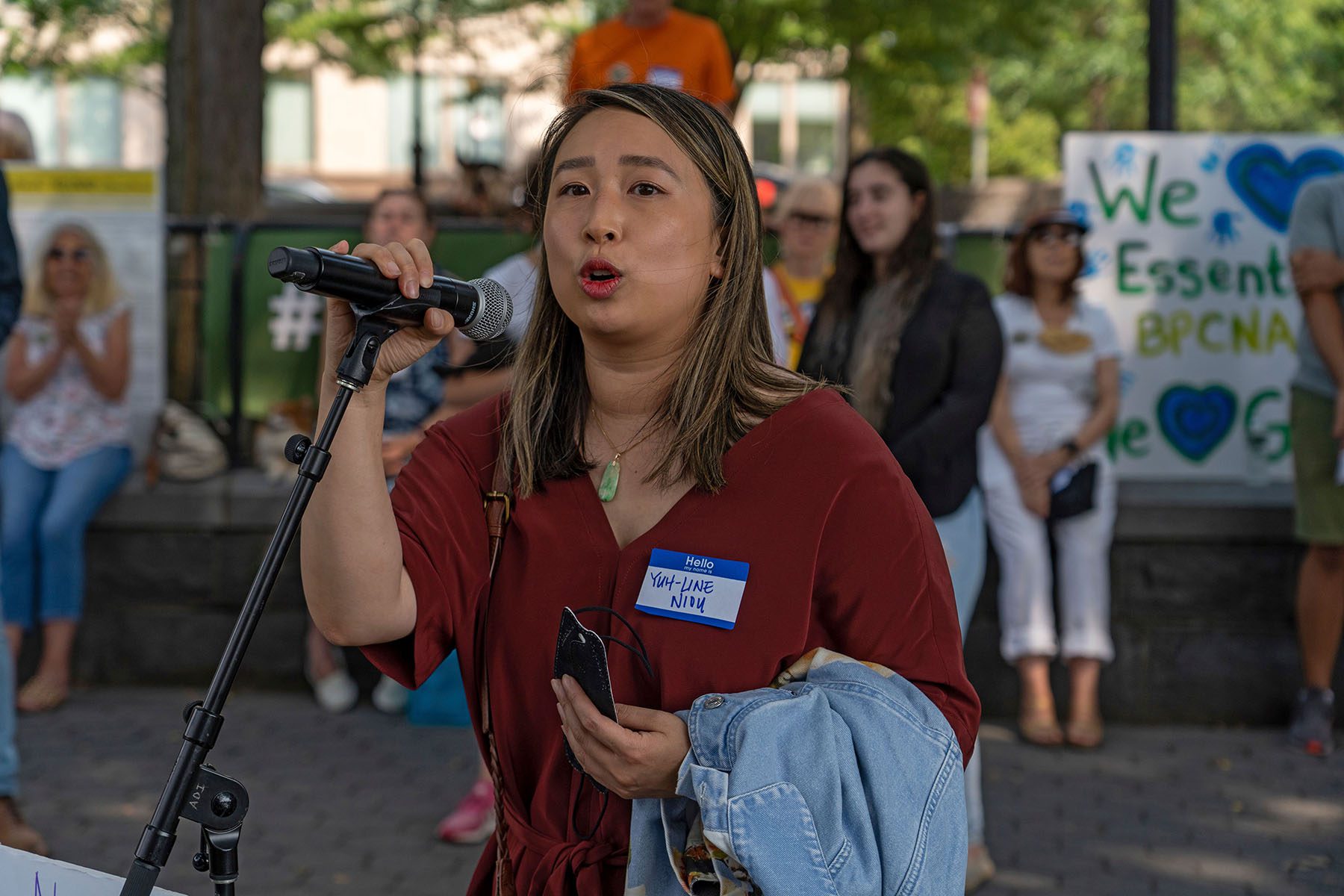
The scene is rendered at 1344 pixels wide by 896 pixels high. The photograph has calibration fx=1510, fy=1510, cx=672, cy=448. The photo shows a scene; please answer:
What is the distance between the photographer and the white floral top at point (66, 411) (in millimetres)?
6504

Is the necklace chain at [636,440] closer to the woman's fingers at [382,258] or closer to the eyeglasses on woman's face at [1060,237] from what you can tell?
the woman's fingers at [382,258]

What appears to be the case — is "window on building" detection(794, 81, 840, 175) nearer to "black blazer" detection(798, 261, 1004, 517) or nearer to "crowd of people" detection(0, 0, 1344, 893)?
"black blazer" detection(798, 261, 1004, 517)

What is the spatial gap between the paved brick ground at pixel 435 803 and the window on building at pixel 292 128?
128 ft

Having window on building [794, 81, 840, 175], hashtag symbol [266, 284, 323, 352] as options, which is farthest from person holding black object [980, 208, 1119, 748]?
window on building [794, 81, 840, 175]

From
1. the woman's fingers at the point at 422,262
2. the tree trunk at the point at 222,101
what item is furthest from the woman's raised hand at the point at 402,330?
the tree trunk at the point at 222,101

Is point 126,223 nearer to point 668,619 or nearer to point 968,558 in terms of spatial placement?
point 968,558

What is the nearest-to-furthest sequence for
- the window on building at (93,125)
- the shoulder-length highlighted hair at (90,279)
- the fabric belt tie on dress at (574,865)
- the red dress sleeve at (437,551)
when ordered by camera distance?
the fabric belt tie on dress at (574,865) → the red dress sleeve at (437,551) → the shoulder-length highlighted hair at (90,279) → the window on building at (93,125)

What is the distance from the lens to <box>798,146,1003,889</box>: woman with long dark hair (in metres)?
4.46

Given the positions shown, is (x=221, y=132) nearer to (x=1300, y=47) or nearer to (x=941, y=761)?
(x=941, y=761)

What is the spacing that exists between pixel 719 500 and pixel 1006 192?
689 inches

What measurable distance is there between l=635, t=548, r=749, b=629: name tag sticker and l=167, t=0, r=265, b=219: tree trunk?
8.12 metres

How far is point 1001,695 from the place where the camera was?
6.30 meters

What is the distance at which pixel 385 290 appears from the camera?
75.2 inches

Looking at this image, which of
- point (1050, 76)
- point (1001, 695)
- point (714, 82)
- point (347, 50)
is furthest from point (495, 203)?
point (1050, 76)
